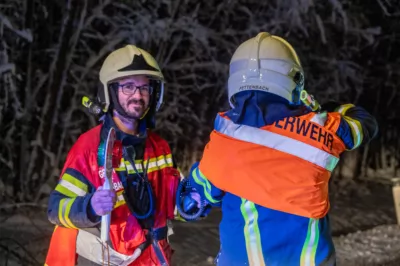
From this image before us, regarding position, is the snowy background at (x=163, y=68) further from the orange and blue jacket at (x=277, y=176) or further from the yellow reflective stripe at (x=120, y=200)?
the orange and blue jacket at (x=277, y=176)

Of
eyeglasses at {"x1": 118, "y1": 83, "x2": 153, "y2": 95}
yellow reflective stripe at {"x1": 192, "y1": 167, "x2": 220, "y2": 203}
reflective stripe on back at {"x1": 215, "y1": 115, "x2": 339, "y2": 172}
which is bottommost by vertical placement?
yellow reflective stripe at {"x1": 192, "y1": 167, "x2": 220, "y2": 203}

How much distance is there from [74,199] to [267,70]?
48.0 inches

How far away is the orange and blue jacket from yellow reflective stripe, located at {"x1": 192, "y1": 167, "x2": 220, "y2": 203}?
0.07 meters

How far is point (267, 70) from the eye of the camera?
2.75m

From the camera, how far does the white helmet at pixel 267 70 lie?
2729 millimetres

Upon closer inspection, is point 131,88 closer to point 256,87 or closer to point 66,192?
point 66,192

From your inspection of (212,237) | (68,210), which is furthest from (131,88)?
(212,237)

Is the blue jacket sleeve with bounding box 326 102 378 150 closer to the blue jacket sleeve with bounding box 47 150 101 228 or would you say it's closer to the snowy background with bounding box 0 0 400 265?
the blue jacket sleeve with bounding box 47 150 101 228

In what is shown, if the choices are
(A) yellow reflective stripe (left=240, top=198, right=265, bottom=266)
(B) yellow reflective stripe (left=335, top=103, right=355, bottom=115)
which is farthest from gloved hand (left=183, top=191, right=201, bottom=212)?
(B) yellow reflective stripe (left=335, top=103, right=355, bottom=115)

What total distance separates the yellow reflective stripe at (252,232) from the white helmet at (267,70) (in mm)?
531

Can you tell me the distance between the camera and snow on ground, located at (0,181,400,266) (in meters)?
6.67

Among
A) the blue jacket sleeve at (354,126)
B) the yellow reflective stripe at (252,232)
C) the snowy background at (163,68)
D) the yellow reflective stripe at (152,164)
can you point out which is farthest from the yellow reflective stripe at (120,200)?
the snowy background at (163,68)

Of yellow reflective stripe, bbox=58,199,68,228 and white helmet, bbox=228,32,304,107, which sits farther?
yellow reflective stripe, bbox=58,199,68,228

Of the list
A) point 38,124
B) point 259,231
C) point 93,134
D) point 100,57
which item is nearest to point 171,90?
point 100,57
